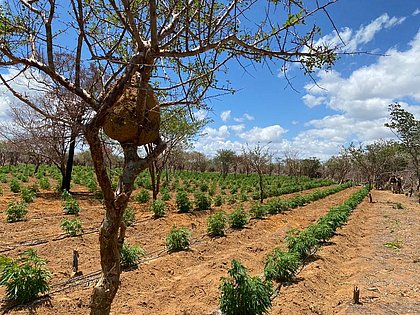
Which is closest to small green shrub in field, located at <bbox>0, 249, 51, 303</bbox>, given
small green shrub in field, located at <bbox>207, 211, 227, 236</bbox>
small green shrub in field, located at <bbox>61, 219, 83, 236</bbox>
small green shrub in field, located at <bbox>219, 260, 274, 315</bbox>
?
small green shrub in field, located at <bbox>219, 260, 274, 315</bbox>

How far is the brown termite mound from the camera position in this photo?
3.18 metres

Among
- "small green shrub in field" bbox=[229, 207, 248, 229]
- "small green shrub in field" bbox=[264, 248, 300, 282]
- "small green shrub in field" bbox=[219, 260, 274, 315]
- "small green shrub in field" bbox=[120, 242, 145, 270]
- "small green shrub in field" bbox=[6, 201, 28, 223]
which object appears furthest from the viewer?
"small green shrub in field" bbox=[229, 207, 248, 229]

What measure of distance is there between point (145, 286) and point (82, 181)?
2135cm

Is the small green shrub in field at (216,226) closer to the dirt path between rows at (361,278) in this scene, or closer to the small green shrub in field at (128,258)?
the dirt path between rows at (361,278)

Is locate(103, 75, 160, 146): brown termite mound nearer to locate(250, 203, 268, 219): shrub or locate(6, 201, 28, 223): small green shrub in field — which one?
locate(6, 201, 28, 223): small green shrub in field

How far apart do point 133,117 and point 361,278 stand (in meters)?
6.02

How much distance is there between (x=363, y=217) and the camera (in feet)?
52.9

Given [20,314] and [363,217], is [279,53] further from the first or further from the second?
[363,217]

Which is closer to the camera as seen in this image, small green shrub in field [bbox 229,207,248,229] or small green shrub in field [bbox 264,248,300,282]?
small green shrub in field [bbox 264,248,300,282]

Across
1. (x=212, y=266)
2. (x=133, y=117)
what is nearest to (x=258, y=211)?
(x=212, y=266)

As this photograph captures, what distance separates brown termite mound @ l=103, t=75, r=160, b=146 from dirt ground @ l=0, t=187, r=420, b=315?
314 centimetres

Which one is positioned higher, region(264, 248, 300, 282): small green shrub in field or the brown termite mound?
the brown termite mound

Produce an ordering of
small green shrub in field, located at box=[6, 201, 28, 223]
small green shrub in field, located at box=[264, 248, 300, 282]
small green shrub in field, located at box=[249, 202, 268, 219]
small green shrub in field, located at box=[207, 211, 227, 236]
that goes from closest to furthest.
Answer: small green shrub in field, located at box=[264, 248, 300, 282] < small green shrub in field, located at box=[207, 211, 227, 236] < small green shrub in field, located at box=[6, 201, 28, 223] < small green shrub in field, located at box=[249, 202, 268, 219]

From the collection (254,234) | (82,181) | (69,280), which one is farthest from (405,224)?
(82,181)
